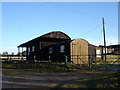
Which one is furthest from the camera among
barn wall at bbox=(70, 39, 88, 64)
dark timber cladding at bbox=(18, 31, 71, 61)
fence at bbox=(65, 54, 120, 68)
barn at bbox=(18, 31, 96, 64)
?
dark timber cladding at bbox=(18, 31, 71, 61)

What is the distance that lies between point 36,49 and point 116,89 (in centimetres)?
2380

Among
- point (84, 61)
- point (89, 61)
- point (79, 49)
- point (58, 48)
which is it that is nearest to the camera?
point (89, 61)

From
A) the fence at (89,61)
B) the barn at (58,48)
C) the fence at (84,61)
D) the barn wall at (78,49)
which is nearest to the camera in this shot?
the fence at (89,61)

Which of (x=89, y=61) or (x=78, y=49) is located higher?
(x=78, y=49)

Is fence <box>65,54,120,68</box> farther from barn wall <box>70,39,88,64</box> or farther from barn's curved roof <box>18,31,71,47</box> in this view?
barn's curved roof <box>18,31,71,47</box>

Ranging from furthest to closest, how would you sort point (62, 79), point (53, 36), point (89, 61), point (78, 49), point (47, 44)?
point (53, 36)
point (47, 44)
point (78, 49)
point (89, 61)
point (62, 79)

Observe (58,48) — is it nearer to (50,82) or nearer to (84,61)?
(84,61)

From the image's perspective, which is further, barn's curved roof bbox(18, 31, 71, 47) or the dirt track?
barn's curved roof bbox(18, 31, 71, 47)

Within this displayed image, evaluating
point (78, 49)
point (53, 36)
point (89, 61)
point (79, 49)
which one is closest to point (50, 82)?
point (89, 61)

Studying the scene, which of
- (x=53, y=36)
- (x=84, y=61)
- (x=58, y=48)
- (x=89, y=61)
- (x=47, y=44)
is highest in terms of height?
(x=53, y=36)

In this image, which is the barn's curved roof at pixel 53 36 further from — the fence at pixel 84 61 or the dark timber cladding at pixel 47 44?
the fence at pixel 84 61

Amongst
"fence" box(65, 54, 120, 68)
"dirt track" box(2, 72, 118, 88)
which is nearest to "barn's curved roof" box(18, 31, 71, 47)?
"fence" box(65, 54, 120, 68)

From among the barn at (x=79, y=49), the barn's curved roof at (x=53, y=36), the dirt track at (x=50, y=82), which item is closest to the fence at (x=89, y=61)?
the barn at (x=79, y=49)

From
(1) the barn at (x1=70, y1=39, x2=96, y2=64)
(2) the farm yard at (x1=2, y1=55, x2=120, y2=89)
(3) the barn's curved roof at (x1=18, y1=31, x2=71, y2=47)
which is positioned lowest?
(2) the farm yard at (x1=2, y1=55, x2=120, y2=89)
